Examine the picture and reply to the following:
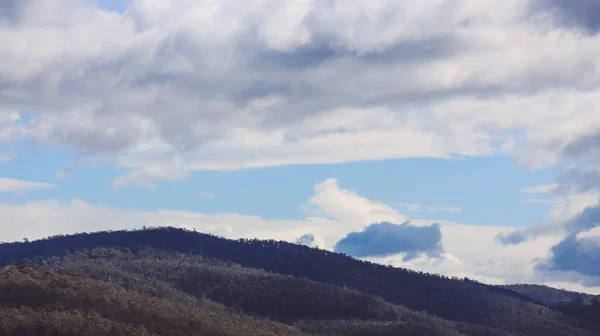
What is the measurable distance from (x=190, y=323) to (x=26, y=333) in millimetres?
37303

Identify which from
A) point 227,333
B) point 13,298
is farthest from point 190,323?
point 13,298

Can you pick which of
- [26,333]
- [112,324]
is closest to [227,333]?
[112,324]

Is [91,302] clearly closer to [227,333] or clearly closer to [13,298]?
[13,298]

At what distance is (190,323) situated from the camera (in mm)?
198875

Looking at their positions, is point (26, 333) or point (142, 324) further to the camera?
point (142, 324)

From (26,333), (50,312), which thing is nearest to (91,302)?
(50,312)

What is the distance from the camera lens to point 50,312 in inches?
7480

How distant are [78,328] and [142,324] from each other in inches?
712

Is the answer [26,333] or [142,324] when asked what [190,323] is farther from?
[26,333]

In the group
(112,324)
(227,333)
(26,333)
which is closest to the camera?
(26,333)

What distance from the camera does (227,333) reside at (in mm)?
198375

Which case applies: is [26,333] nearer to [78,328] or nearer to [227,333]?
[78,328]

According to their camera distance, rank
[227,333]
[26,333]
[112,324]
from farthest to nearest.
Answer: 1. [227,333]
2. [112,324]
3. [26,333]

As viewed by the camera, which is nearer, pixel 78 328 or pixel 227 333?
pixel 78 328
